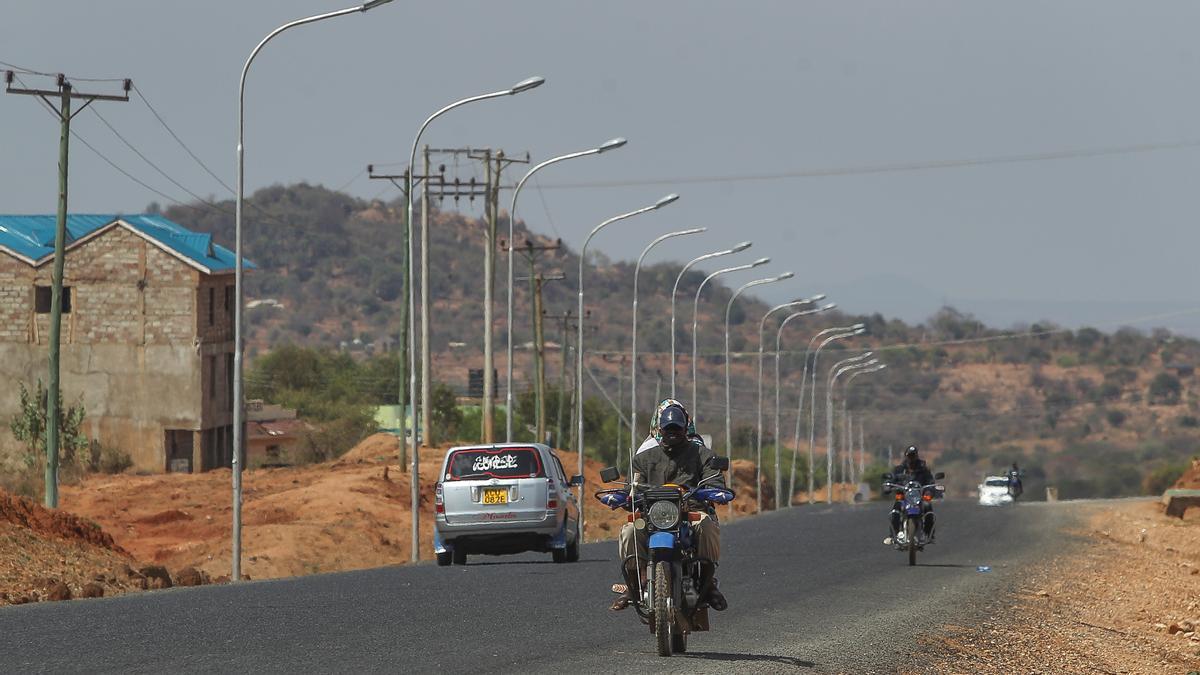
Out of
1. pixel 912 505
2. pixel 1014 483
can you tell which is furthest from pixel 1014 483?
pixel 912 505

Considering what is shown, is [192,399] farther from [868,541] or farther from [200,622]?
[200,622]

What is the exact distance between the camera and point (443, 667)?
1405cm

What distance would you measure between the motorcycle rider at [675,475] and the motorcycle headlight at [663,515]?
272 mm

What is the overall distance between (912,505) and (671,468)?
15.2 meters

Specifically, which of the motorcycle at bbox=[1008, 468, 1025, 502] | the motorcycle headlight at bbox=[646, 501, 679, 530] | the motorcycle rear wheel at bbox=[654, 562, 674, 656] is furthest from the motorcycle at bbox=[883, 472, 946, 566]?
the motorcycle at bbox=[1008, 468, 1025, 502]

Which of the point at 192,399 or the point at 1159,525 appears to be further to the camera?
the point at 192,399

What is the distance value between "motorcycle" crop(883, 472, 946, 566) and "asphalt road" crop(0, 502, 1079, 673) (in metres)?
0.51

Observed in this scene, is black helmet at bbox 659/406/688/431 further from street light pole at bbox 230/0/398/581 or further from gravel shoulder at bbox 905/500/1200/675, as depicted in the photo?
street light pole at bbox 230/0/398/581

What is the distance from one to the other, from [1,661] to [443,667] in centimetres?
322

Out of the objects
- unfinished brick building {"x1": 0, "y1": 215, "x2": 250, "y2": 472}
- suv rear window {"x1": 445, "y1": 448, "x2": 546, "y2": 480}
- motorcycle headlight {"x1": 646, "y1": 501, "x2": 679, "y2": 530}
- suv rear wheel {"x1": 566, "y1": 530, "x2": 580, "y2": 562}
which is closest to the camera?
motorcycle headlight {"x1": 646, "y1": 501, "x2": 679, "y2": 530}

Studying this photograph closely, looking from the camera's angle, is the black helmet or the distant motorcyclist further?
the distant motorcyclist

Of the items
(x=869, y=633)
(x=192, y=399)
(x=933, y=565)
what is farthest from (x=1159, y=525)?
(x=869, y=633)

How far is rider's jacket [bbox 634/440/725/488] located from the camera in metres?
15.0

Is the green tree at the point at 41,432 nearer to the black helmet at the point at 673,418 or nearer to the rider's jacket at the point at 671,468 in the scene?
the rider's jacket at the point at 671,468
